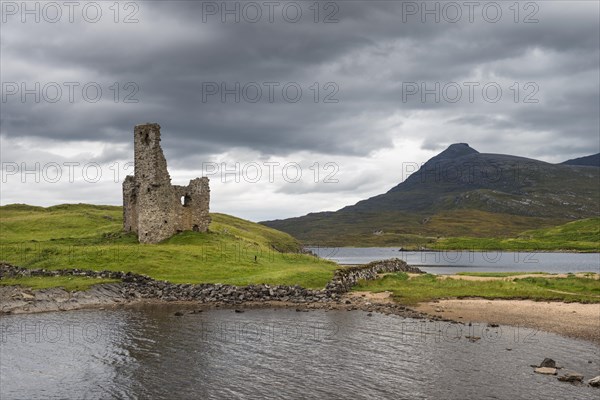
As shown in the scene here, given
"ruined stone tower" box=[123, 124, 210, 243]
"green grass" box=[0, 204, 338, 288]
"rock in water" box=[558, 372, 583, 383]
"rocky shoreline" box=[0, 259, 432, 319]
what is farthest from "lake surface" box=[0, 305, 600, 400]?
"ruined stone tower" box=[123, 124, 210, 243]

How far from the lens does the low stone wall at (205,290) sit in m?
47.2

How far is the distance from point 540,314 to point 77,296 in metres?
39.6

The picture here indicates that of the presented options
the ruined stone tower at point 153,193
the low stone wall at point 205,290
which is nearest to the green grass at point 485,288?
the low stone wall at point 205,290

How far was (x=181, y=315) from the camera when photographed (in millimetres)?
39844

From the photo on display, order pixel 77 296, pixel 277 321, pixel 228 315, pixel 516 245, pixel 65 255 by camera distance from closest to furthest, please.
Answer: pixel 277 321 → pixel 228 315 → pixel 77 296 → pixel 65 255 → pixel 516 245

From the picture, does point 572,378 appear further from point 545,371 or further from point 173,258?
point 173,258

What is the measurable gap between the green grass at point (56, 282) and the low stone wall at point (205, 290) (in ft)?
5.03

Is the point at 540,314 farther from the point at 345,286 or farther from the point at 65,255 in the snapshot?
the point at 65,255

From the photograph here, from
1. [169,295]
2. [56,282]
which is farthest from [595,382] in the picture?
[56,282]

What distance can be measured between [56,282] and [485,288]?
1695 inches

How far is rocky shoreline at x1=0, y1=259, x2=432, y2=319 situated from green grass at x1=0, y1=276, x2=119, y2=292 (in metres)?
0.93

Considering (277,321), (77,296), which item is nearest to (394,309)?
(277,321)

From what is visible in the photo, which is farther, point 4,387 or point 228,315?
point 228,315

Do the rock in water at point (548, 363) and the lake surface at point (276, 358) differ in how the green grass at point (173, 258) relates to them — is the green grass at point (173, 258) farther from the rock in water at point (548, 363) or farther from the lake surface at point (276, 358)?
the rock in water at point (548, 363)
